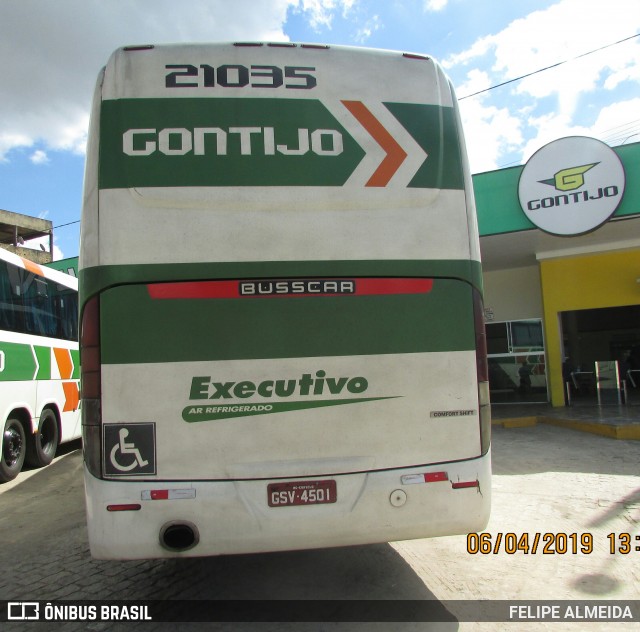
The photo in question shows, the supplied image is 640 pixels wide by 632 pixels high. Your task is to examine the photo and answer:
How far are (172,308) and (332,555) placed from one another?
277 cm

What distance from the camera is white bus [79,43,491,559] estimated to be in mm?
3055

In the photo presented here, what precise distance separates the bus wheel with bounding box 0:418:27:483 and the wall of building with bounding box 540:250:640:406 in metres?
12.7

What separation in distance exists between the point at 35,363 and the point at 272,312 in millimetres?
7124

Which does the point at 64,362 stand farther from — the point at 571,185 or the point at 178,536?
the point at 571,185

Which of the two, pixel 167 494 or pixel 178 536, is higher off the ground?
pixel 167 494

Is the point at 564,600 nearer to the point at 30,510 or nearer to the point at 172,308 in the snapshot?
the point at 172,308

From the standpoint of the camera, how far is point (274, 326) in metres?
3.17

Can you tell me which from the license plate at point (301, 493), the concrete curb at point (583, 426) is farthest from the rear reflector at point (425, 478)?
the concrete curb at point (583, 426)

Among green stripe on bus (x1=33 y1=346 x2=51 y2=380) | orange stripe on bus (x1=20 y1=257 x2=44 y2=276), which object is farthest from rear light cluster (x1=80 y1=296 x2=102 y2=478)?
orange stripe on bus (x1=20 y1=257 x2=44 y2=276)

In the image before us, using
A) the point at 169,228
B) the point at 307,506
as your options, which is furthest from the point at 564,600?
the point at 169,228

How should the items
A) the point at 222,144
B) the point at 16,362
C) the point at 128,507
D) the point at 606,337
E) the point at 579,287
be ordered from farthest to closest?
the point at 606,337
the point at 579,287
the point at 16,362
the point at 222,144
the point at 128,507

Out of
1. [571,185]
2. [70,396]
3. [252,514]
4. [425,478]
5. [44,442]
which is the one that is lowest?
[44,442]

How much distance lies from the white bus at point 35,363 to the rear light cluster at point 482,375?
7.03m

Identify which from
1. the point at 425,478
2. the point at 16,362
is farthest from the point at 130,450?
the point at 16,362
